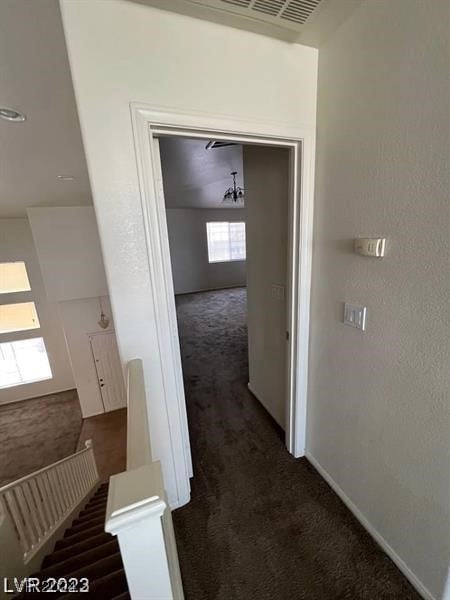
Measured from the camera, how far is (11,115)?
157cm

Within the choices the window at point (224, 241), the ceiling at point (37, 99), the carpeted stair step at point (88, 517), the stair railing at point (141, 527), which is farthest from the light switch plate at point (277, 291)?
the window at point (224, 241)

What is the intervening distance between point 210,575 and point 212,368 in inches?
88.2

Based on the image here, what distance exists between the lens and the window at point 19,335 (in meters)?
5.86

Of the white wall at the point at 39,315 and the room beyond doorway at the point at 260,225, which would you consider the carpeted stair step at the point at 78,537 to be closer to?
the room beyond doorway at the point at 260,225

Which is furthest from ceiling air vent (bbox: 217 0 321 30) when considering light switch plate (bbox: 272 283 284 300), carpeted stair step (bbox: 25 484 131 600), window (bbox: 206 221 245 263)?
window (bbox: 206 221 245 263)

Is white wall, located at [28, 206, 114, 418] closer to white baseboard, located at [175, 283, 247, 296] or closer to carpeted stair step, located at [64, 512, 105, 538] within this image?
carpeted stair step, located at [64, 512, 105, 538]

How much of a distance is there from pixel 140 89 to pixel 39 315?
6791 mm

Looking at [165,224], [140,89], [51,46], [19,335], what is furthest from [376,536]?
[19,335]

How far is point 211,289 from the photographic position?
29.5 ft

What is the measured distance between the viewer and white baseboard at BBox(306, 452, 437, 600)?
1150 mm

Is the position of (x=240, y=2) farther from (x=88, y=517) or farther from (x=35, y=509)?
(x=88, y=517)

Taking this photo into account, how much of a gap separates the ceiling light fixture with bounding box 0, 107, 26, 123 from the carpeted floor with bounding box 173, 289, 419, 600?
2.72 m

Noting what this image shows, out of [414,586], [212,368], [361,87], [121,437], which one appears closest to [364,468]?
[414,586]

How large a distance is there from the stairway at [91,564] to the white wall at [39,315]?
525 cm
